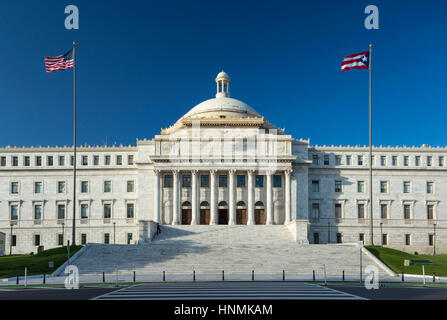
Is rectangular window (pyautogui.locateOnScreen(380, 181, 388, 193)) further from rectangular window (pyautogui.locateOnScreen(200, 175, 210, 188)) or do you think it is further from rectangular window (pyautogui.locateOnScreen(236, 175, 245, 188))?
rectangular window (pyautogui.locateOnScreen(200, 175, 210, 188))

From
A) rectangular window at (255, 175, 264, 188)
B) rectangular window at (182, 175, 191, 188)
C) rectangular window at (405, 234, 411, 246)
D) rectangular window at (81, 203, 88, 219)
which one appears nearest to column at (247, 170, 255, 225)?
rectangular window at (255, 175, 264, 188)

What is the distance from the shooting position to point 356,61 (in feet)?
182

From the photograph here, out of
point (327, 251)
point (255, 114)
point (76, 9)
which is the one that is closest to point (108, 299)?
point (76, 9)

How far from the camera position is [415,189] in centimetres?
8062

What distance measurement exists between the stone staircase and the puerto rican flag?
75.5ft

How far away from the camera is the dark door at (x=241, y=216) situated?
73.2 m

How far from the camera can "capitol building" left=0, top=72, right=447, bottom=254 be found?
73.3 metres

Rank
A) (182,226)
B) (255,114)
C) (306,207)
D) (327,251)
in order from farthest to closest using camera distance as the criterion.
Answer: (255,114) → (306,207) → (182,226) → (327,251)

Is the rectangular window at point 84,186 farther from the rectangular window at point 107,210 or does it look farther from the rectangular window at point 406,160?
the rectangular window at point 406,160

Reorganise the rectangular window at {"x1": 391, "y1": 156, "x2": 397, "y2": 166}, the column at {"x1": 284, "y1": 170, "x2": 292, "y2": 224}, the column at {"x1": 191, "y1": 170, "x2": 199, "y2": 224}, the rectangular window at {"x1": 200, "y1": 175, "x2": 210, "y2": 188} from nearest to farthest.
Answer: the column at {"x1": 191, "y1": 170, "x2": 199, "y2": 224} → the column at {"x1": 284, "y1": 170, "x2": 292, "y2": 224} → the rectangular window at {"x1": 200, "y1": 175, "x2": 210, "y2": 188} → the rectangular window at {"x1": 391, "y1": 156, "x2": 397, "y2": 166}

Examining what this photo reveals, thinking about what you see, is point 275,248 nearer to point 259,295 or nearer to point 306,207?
point 306,207

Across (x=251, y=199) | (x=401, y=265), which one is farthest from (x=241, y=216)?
(x=401, y=265)

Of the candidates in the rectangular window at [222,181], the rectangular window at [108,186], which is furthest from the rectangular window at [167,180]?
A: the rectangular window at [108,186]
